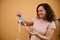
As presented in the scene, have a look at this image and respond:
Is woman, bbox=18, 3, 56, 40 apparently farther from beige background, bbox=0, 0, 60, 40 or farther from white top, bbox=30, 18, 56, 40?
beige background, bbox=0, 0, 60, 40

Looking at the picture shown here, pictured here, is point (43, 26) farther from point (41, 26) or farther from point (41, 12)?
point (41, 12)

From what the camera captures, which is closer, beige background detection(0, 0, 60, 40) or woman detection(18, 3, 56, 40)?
woman detection(18, 3, 56, 40)

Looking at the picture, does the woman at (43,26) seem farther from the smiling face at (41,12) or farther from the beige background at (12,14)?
the beige background at (12,14)

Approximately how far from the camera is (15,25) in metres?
3.00

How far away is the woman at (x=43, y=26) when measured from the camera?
1.44 m

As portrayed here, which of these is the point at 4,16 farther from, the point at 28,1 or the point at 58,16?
the point at 58,16

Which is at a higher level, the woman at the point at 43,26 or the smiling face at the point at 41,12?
the smiling face at the point at 41,12

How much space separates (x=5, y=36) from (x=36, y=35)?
→ 1721 mm

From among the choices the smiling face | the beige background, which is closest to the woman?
the smiling face

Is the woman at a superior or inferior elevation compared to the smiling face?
inferior

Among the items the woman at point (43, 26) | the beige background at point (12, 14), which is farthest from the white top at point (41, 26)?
the beige background at point (12, 14)

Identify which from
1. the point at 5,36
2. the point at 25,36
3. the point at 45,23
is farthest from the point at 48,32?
the point at 5,36

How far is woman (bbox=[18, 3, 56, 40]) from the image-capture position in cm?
144

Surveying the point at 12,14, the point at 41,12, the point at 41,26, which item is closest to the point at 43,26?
the point at 41,26
